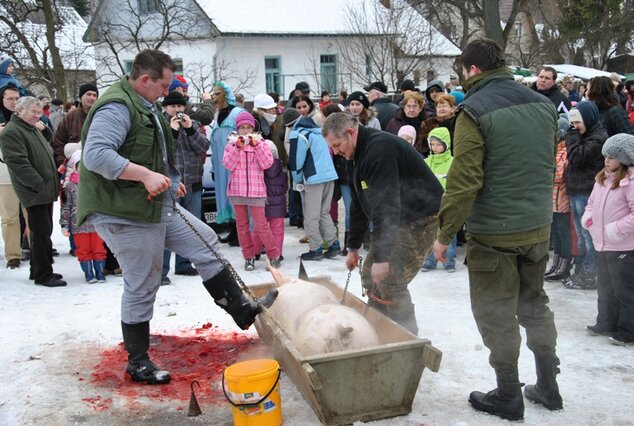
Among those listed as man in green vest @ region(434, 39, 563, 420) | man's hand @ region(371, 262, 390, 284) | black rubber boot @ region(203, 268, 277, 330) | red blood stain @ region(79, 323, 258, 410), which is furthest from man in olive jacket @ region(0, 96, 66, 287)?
man in green vest @ region(434, 39, 563, 420)

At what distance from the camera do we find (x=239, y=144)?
820 centimetres

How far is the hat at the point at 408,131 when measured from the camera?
8.52 meters

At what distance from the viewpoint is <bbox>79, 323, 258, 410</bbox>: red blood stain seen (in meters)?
4.73

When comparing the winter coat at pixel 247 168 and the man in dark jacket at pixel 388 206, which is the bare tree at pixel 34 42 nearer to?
the winter coat at pixel 247 168

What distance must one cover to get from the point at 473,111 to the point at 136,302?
2.78 meters

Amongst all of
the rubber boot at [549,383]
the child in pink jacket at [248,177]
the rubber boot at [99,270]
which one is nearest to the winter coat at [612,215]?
the rubber boot at [549,383]

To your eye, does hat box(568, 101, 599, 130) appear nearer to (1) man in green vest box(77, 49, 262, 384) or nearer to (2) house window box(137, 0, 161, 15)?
(1) man in green vest box(77, 49, 262, 384)

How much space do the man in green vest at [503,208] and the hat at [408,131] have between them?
4322 mm

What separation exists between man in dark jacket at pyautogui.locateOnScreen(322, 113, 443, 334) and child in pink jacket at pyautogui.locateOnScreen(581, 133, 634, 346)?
151cm

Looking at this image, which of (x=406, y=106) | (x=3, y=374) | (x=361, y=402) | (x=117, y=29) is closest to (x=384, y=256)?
(x=361, y=402)

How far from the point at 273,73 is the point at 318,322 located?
28945 mm

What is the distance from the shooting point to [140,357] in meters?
4.95

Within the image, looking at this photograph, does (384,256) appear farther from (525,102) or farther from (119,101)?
(119,101)

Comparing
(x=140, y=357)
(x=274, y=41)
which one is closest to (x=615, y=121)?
(x=140, y=357)
